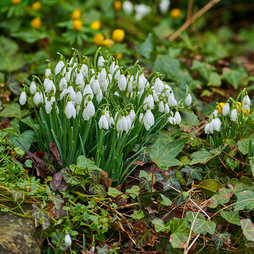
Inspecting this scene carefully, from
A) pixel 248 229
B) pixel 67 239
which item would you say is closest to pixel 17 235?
pixel 67 239

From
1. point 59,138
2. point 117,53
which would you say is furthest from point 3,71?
point 59,138

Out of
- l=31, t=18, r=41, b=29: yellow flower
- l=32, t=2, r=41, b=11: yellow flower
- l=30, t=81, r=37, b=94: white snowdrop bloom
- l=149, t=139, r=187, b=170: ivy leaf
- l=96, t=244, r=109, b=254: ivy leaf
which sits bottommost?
l=96, t=244, r=109, b=254: ivy leaf

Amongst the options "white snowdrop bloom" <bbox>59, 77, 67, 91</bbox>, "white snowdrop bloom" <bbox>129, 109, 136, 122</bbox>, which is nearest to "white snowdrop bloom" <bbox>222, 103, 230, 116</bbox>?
"white snowdrop bloom" <bbox>129, 109, 136, 122</bbox>

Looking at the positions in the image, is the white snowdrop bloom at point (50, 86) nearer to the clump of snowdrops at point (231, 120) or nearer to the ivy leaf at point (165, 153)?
the ivy leaf at point (165, 153)

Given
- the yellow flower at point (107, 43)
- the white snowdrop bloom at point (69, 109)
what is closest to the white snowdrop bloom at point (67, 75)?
the white snowdrop bloom at point (69, 109)

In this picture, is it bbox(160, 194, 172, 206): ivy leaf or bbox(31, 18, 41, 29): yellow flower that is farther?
bbox(31, 18, 41, 29): yellow flower

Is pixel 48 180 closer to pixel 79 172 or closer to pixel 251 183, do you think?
pixel 79 172

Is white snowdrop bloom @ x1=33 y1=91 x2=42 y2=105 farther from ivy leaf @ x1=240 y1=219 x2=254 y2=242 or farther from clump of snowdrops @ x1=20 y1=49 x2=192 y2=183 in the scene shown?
ivy leaf @ x1=240 y1=219 x2=254 y2=242
